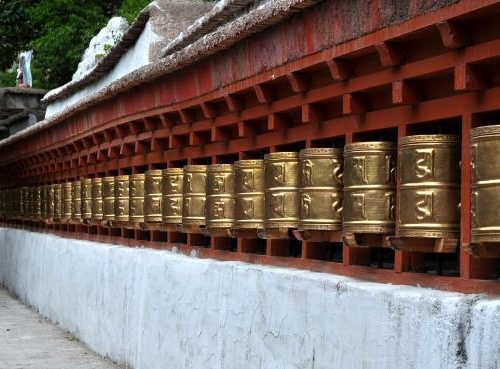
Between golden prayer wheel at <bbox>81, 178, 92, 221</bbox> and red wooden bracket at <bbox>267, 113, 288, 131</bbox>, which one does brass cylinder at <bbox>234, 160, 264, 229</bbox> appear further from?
golden prayer wheel at <bbox>81, 178, 92, 221</bbox>

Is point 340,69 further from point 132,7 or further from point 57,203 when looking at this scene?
point 132,7

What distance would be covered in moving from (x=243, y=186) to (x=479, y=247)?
10.2ft

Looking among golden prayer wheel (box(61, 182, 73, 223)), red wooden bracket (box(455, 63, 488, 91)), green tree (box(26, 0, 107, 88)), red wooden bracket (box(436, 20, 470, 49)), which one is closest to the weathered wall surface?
golden prayer wheel (box(61, 182, 73, 223))

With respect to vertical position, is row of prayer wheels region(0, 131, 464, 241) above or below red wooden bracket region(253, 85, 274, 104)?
below

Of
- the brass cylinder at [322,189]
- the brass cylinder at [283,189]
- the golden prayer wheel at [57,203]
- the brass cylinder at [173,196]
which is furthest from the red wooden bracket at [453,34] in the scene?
the golden prayer wheel at [57,203]

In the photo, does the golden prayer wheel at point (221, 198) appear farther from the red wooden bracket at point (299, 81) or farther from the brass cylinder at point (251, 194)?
the red wooden bracket at point (299, 81)

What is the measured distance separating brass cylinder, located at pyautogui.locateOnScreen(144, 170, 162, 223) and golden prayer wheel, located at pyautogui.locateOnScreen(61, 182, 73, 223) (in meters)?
4.66

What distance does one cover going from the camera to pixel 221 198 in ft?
26.3

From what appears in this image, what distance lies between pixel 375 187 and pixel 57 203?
10935mm

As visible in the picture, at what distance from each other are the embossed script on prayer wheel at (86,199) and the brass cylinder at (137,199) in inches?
97.7

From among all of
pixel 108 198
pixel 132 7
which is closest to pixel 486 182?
pixel 108 198

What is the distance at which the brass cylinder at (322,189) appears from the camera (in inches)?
243

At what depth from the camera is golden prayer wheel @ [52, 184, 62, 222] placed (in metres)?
15.7

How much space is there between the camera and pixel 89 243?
13.5 metres
